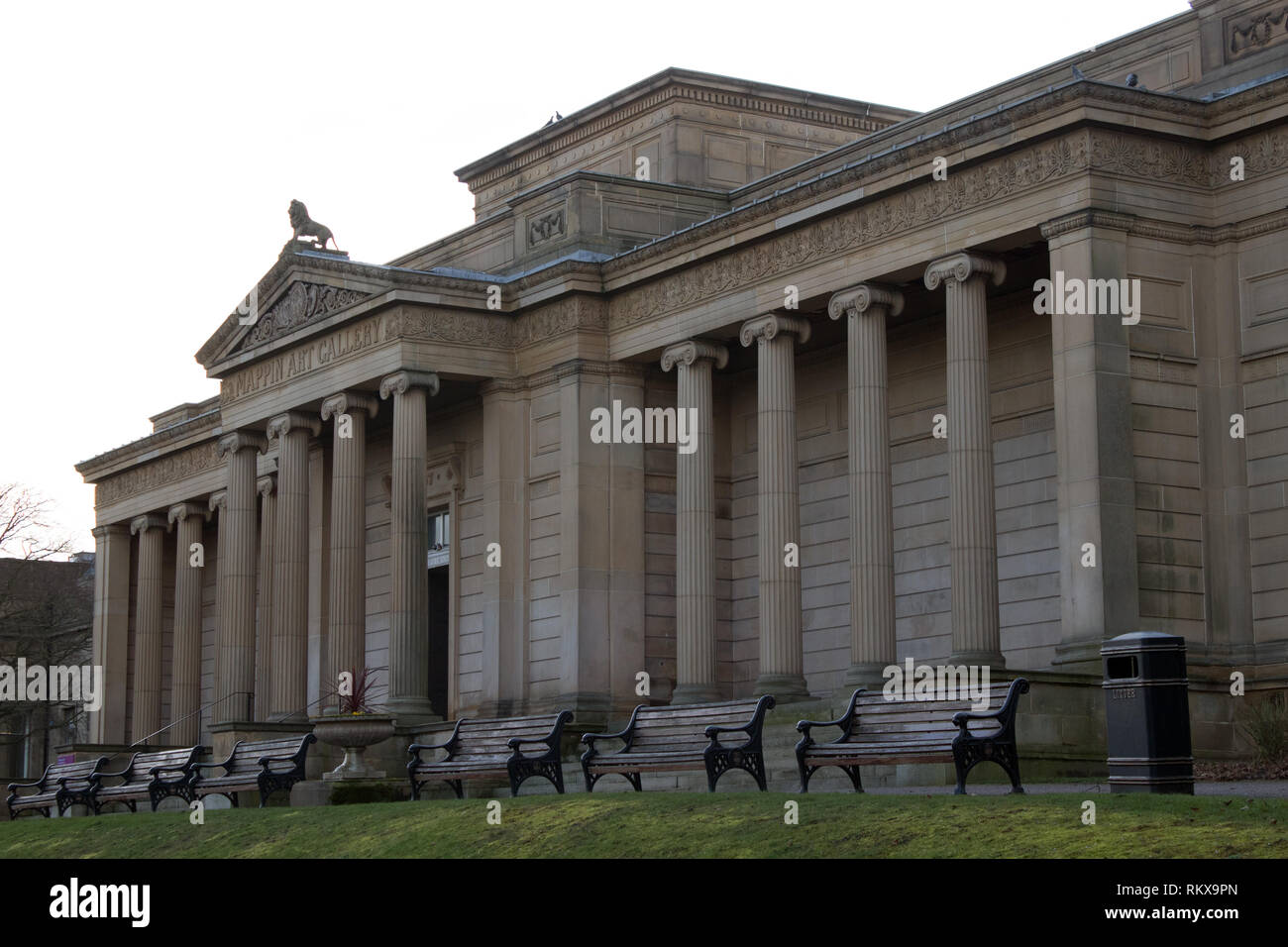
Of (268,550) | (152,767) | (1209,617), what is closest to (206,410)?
(268,550)

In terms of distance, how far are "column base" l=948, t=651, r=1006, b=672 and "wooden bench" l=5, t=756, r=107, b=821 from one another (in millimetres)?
15580

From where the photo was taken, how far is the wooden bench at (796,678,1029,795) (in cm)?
2020

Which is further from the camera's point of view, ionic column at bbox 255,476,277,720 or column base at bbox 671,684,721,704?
ionic column at bbox 255,476,277,720

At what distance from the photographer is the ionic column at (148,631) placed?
58.7 meters

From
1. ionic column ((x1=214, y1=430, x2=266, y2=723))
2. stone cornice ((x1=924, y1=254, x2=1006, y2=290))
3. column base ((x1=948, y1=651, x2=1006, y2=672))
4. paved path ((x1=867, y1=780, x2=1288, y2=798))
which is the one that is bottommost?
paved path ((x1=867, y1=780, x2=1288, y2=798))

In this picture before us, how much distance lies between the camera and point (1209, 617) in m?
30.7

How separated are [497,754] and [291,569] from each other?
18.1m

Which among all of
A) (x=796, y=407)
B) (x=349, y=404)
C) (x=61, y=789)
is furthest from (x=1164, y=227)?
(x=61, y=789)

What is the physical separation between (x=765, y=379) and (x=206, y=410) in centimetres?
2810

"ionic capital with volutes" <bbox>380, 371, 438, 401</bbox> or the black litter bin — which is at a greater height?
"ionic capital with volutes" <bbox>380, 371, 438, 401</bbox>

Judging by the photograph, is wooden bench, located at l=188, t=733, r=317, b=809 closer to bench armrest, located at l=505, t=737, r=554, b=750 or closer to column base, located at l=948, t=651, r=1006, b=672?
bench armrest, located at l=505, t=737, r=554, b=750
